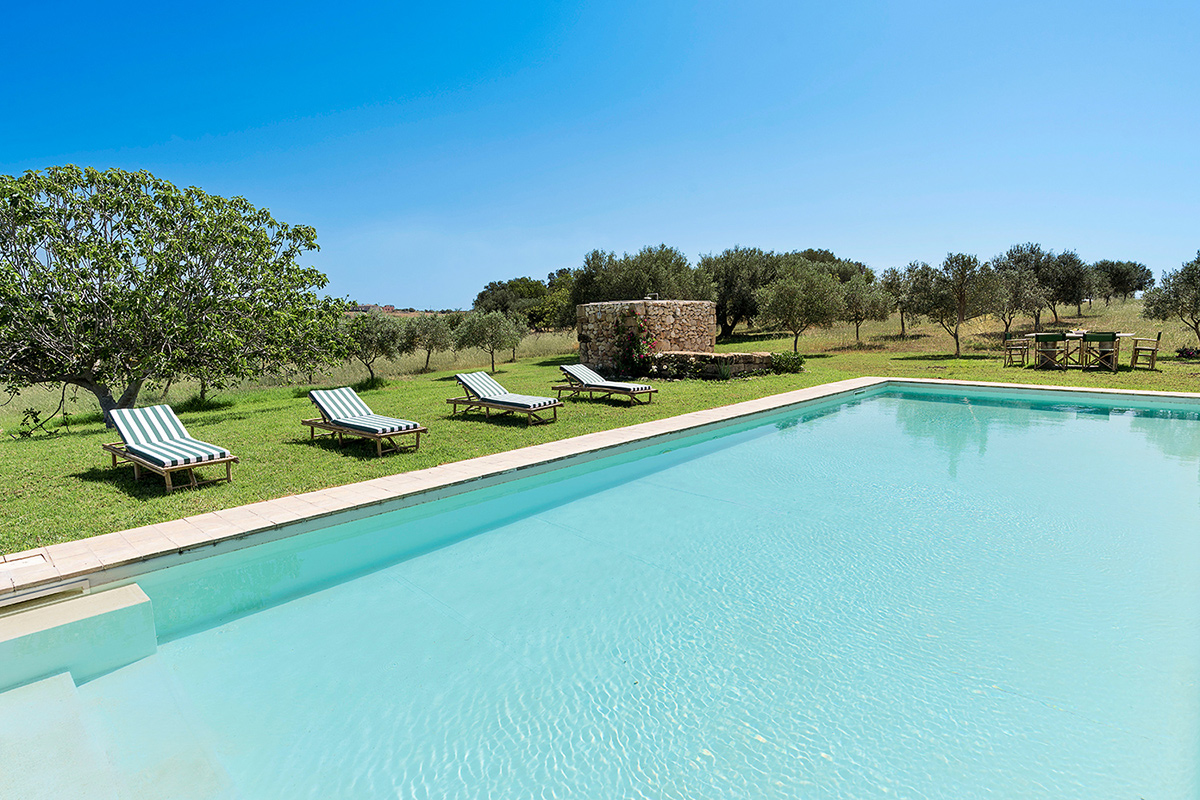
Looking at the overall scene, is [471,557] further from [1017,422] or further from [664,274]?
[664,274]

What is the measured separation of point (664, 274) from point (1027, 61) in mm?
16097

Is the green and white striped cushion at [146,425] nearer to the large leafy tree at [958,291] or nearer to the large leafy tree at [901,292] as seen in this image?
the large leafy tree at [958,291]

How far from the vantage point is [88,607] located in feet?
12.0

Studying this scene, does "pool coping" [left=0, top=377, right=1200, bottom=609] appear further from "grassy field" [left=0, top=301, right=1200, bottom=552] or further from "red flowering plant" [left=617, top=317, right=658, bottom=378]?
"red flowering plant" [left=617, top=317, right=658, bottom=378]

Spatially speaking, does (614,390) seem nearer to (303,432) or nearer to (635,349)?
(635,349)

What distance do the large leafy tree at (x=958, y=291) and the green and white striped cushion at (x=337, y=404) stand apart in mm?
22257

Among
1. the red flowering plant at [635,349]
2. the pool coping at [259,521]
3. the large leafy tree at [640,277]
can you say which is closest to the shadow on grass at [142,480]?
the pool coping at [259,521]

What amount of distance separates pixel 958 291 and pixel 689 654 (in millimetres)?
24515

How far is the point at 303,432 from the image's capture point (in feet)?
30.3

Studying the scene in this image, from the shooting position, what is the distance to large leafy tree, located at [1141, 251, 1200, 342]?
19094 millimetres

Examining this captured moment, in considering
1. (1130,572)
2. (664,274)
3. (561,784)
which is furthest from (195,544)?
(664,274)

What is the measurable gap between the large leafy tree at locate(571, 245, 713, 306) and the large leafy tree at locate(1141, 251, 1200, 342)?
54.9 ft

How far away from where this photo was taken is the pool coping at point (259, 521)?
12.9ft

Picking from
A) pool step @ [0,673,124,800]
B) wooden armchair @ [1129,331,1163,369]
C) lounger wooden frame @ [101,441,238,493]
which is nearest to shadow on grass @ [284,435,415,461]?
lounger wooden frame @ [101,441,238,493]
